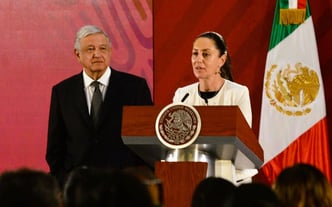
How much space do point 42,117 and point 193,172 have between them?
3.75m

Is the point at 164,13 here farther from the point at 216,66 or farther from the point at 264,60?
the point at 216,66

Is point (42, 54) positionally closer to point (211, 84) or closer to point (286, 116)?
point (286, 116)

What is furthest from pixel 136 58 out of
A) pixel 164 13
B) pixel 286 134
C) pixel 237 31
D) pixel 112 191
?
pixel 112 191

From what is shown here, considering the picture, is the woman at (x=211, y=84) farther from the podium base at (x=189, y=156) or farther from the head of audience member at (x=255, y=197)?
the head of audience member at (x=255, y=197)

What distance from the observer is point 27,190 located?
1701 millimetres

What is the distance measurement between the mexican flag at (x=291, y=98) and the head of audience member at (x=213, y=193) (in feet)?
14.2

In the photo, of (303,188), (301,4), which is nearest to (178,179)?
(303,188)

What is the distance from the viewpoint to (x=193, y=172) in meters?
3.40

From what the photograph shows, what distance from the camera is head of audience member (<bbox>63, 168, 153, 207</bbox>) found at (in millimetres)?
1661

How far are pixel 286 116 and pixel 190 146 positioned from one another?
333 centimetres

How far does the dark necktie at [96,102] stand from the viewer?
14.1 feet

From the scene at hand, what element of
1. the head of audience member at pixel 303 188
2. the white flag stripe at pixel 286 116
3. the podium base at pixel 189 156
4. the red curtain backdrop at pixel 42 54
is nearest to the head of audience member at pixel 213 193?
the head of audience member at pixel 303 188

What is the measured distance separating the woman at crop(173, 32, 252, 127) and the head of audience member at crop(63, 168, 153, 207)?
2764 mm

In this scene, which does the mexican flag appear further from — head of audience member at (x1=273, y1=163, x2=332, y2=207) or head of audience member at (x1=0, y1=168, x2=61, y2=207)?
head of audience member at (x1=0, y1=168, x2=61, y2=207)
